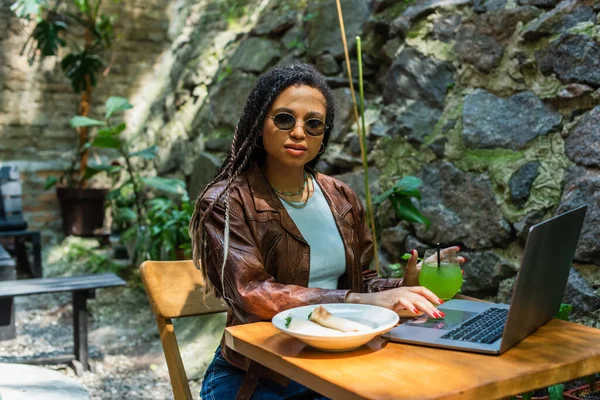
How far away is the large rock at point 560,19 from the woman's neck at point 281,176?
1.52 m

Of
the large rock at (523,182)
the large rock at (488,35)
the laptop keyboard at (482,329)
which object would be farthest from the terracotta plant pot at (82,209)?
the laptop keyboard at (482,329)

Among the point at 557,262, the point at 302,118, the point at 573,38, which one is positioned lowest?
the point at 557,262

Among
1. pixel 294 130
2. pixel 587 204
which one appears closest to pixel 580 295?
pixel 587 204

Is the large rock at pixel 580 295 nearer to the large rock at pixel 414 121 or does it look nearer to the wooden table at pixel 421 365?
the large rock at pixel 414 121

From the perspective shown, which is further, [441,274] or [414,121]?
[414,121]

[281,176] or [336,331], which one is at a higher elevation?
[281,176]

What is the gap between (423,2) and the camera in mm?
3516

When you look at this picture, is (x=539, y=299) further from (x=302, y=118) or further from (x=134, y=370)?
(x=134, y=370)

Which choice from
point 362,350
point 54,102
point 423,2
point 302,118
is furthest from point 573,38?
point 54,102

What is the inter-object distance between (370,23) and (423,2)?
0.40m

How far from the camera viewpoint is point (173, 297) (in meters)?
1.93

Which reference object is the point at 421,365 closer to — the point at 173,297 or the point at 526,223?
the point at 173,297

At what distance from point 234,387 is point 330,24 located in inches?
110

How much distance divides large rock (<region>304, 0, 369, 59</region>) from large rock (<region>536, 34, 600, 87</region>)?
1.23 metres
